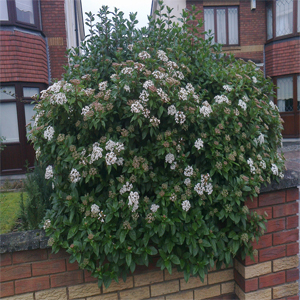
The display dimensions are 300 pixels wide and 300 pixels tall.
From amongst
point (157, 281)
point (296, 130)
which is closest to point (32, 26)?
point (157, 281)

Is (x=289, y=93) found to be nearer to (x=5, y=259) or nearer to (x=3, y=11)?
(x=3, y=11)

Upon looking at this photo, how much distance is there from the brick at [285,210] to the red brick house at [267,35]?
11.8 meters

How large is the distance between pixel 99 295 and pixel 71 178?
98 cm

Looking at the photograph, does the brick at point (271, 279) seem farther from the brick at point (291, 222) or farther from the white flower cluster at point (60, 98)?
the white flower cluster at point (60, 98)

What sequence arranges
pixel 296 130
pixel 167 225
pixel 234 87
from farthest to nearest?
pixel 296 130
pixel 234 87
pixel 167 225

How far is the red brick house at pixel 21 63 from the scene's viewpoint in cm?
799

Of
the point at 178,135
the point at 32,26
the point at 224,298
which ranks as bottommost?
the point at 224,298

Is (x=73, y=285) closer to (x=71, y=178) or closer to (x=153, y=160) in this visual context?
(x=71, y=178)

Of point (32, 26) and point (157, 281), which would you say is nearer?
point (157, 281)

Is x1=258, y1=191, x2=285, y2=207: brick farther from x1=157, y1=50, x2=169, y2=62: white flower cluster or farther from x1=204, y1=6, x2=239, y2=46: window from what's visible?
x1=204, y1=6, x2=239, y2=46: window

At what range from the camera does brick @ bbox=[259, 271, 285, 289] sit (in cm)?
241

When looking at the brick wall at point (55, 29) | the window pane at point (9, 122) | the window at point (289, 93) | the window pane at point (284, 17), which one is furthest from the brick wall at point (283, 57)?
the window pane at point (9, 122)

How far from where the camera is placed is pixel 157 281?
90.1 inches

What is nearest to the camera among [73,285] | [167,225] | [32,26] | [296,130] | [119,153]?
[119,153]
